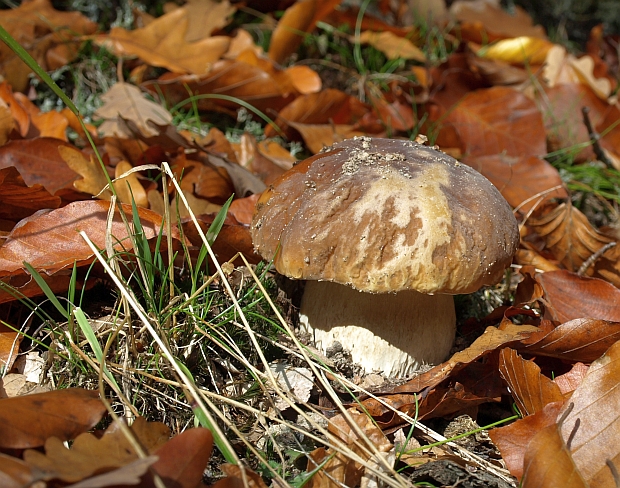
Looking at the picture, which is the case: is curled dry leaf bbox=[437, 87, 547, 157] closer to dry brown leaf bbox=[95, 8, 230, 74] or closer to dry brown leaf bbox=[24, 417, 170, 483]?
dry brown leaf bbox=[95, 8, 230, 74]

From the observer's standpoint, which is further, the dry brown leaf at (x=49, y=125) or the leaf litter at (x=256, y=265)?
the dry brown leaf at (x=49, y=125)

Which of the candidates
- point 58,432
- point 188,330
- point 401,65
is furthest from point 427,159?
point 401,65

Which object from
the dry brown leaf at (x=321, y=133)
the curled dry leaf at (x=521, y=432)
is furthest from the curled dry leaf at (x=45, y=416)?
the dry brown leaf at (x=321, y=133)

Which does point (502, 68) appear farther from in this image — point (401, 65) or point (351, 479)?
point (351, 479)

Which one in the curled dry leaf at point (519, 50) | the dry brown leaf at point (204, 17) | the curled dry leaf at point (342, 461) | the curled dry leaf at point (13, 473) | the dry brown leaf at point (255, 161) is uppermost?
the dry brown leaf at point (204, 17)

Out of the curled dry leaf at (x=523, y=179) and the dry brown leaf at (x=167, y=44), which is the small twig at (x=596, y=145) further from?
the dry brown leaf at (x=167, y=44)

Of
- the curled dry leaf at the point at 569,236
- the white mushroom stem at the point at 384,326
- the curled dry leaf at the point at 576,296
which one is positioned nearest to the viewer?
the white mushroom stem at the point at 384,326
